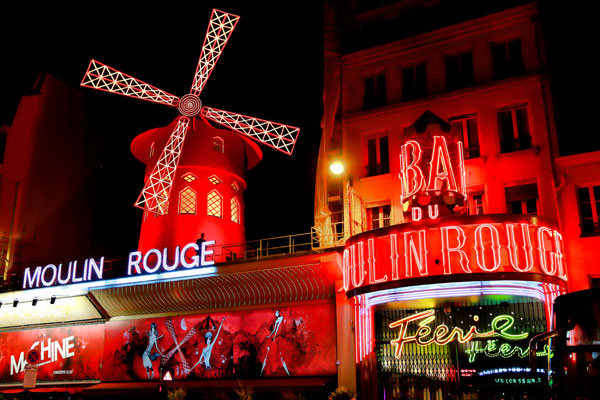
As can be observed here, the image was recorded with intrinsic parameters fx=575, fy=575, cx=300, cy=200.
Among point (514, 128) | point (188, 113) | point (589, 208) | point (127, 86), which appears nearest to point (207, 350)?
point (188, 113)

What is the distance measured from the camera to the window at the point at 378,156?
582 inches

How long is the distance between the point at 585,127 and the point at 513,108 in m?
1.86

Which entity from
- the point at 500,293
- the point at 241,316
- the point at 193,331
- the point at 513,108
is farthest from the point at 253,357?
the point at 513,108

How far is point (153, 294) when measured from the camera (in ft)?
53.5

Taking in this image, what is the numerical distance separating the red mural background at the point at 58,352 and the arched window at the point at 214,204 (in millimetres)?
4887

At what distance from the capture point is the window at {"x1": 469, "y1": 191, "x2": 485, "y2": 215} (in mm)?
13445

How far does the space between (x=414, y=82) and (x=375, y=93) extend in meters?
1.10

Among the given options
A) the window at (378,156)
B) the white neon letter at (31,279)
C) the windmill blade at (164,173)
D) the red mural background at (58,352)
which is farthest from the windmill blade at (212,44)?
the red mural background at (58,352)

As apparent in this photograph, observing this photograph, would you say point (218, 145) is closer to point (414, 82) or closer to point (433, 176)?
point (414, 82)

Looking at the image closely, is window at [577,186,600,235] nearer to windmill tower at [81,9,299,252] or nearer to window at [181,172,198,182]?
windmill tower at [81,9,299,252]

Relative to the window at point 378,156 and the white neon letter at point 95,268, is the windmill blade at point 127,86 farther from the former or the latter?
the window at point 378,156

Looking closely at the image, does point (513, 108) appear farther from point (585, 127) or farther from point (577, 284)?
point (577, 284)

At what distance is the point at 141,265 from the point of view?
1709 centimetres

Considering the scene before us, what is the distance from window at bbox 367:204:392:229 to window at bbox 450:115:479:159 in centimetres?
235
